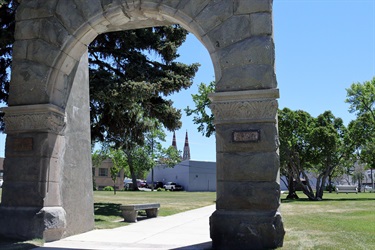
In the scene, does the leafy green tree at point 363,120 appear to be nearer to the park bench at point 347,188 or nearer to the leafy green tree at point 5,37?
the park bench at point 347,188

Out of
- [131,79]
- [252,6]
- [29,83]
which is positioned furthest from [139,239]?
[131,79]

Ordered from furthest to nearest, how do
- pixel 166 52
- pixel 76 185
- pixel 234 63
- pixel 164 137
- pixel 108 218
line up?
pixel 164 137 < pixel 166 52 < pixel 108 218 < pixel 76 185 < pixel 234 63

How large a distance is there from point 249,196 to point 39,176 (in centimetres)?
415

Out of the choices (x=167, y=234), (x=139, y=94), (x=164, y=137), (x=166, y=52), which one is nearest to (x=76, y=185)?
(x=167, y=234)

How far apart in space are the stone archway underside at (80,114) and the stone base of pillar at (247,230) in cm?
2

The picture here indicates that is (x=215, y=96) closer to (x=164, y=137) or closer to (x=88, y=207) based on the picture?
(x=88, y=207)

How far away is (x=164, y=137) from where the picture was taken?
59.0m

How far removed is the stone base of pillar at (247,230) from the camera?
20.1 ft

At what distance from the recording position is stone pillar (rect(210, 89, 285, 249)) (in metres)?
6.21

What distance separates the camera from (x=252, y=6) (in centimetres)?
704

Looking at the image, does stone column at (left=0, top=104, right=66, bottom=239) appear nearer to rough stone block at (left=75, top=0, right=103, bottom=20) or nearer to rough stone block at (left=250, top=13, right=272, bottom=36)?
rough stone block at (left=75, top=0, right=103, bottom=20)

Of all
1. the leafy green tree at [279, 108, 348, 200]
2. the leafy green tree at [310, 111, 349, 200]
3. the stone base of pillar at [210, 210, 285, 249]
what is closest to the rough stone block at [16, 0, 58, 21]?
the stone base of pillar at [210, 210, 285, 249]

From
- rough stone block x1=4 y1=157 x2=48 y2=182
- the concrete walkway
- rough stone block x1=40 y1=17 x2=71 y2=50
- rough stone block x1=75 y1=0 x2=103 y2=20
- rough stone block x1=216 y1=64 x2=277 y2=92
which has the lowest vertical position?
the concrete walkway

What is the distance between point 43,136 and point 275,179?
4.65 m
